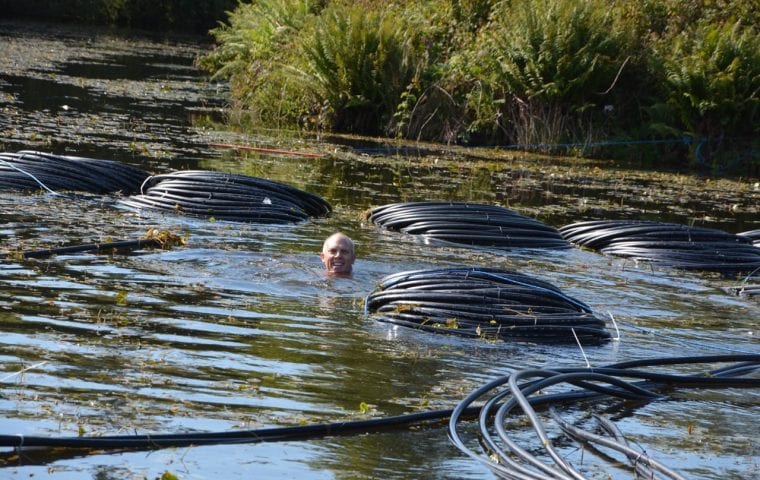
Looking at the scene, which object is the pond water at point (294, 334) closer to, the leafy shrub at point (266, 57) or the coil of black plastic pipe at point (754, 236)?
the coil of black plastic pipe at point (754, 236)

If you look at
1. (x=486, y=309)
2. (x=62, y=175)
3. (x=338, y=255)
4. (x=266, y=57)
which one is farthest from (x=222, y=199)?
(x=266, y=57)

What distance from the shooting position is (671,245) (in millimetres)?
13703

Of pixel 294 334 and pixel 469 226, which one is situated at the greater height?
pixel 469 226

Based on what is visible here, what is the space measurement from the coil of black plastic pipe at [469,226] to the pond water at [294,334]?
0.76 feet

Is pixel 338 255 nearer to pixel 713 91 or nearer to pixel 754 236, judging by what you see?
pixel 754 236

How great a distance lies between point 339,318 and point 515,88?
47.3 feet

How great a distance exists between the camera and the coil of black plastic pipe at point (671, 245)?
13.5 meters

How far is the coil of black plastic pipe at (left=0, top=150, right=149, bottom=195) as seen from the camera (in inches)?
556

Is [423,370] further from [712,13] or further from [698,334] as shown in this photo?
[712,13]

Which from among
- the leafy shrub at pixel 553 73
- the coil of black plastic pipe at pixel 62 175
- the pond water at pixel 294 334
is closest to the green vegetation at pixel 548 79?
the leafy shrub at pixel 553 73

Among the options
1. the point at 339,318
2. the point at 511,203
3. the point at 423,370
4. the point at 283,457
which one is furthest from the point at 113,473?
the point at 511,203

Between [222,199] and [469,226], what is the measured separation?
9.51 ft

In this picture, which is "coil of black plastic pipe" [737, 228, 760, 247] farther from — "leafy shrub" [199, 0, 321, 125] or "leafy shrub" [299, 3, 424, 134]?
"leafy shrub" [199, 0, 321, 125]

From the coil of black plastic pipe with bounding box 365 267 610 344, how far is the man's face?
1172 mm
